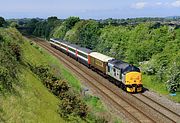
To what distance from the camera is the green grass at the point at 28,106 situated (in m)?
16.5

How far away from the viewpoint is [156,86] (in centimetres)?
4247

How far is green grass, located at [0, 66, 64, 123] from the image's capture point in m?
16.5

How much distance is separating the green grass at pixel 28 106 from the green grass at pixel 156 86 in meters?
16.9

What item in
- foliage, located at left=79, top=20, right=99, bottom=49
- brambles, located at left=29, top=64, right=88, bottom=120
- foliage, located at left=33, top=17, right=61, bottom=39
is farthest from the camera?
foliage, located at left=33, top=17, right=61, bottom=39

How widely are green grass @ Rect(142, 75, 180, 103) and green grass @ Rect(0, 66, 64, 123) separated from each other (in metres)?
16.9

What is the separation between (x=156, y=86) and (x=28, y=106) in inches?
1043

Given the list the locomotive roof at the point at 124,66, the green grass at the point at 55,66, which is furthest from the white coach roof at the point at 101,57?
the green grass at the point at 55,66

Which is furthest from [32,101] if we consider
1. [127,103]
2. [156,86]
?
[156,86]

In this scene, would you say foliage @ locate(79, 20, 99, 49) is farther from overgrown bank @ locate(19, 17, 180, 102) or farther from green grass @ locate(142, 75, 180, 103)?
green grass @ locate(142, 75, 180, 103)

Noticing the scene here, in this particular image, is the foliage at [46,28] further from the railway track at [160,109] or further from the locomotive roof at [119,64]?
the railway track at [160,109]

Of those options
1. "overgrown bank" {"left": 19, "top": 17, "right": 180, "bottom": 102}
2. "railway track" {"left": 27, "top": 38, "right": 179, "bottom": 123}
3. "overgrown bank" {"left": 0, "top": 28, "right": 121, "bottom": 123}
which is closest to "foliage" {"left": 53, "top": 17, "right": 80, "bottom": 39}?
"overgrown bank" {"left": 19, "top": 17, "right": 180, "bottom": 102}

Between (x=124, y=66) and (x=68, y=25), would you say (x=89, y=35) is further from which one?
(x=124, y=66)

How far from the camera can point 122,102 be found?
34.5m

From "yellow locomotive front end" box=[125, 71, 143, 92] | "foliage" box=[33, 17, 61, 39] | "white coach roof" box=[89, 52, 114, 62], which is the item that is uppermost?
"white coach roof" box=[89, 52, 114, 62]
